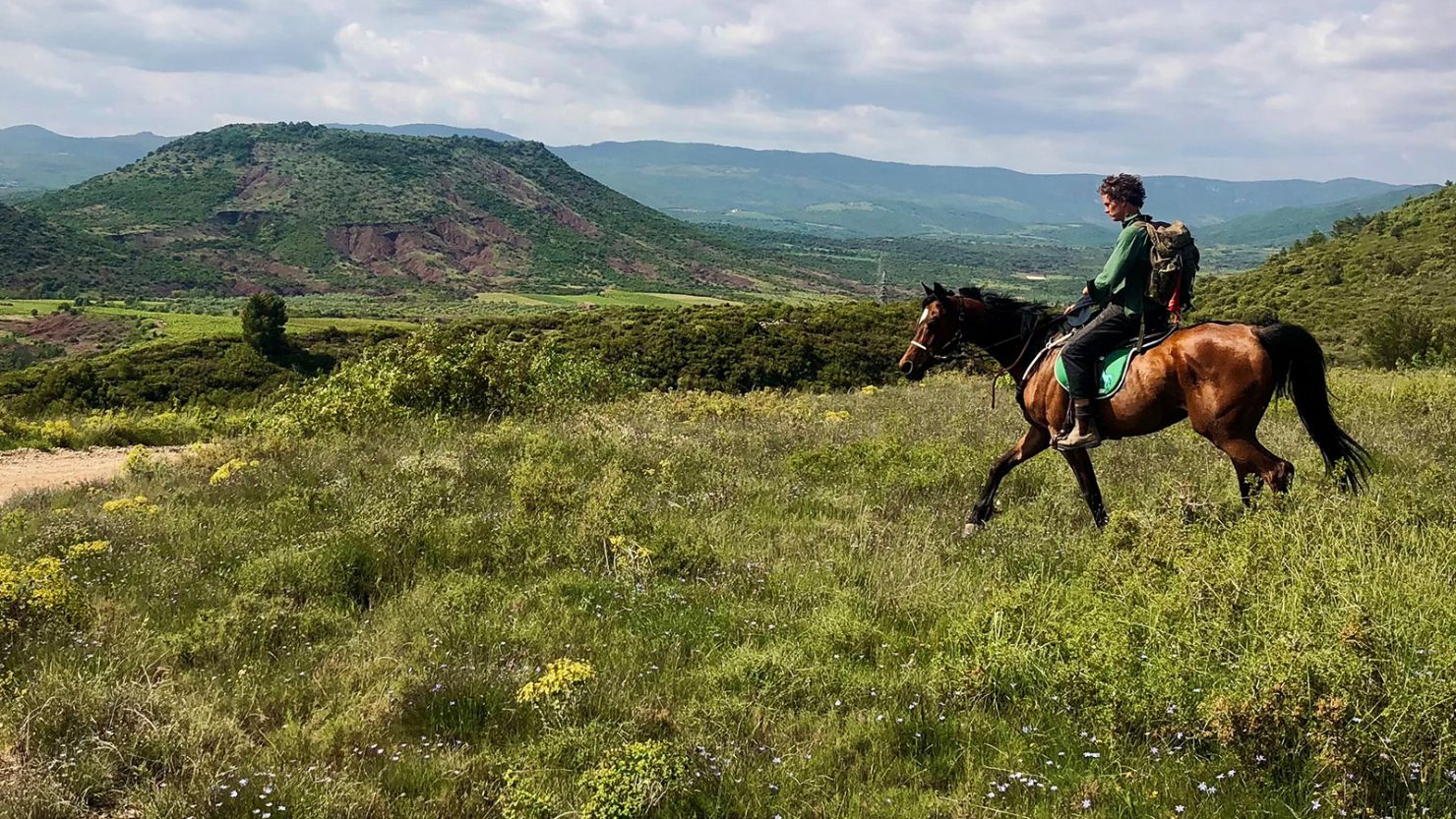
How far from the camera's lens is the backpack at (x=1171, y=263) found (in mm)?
6402

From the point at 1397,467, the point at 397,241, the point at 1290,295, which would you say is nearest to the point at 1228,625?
the point at 1397,467

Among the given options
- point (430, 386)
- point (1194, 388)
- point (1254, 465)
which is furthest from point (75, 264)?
point (1254, 465)

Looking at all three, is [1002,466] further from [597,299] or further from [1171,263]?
[597,299]

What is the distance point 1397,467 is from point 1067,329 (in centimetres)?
333

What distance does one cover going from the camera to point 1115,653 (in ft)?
11.5

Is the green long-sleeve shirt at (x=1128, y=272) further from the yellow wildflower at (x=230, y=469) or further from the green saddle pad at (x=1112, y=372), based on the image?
the yellow wildflower at (x=230, y=469)

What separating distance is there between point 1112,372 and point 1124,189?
159 cm

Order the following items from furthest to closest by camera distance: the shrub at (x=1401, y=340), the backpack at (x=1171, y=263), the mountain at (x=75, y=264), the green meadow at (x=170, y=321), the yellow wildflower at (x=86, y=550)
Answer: the mountain at (x=75, y=264), the green meadow at (x=170, y=321), the shrub at (x=1401, y=340), the backpack at (x=1171, y=263), the yellow wildflower at (x=86, y=550)

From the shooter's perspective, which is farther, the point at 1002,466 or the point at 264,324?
the point at 264,324

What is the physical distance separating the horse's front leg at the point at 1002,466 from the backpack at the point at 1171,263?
151 cm

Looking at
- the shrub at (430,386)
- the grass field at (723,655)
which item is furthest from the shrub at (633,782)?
the shrub at (430,386)

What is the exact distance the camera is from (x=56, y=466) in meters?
12.8

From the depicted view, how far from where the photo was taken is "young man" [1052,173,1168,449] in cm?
663

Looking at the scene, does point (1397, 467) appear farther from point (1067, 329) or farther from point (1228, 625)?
point (1228, 625)
